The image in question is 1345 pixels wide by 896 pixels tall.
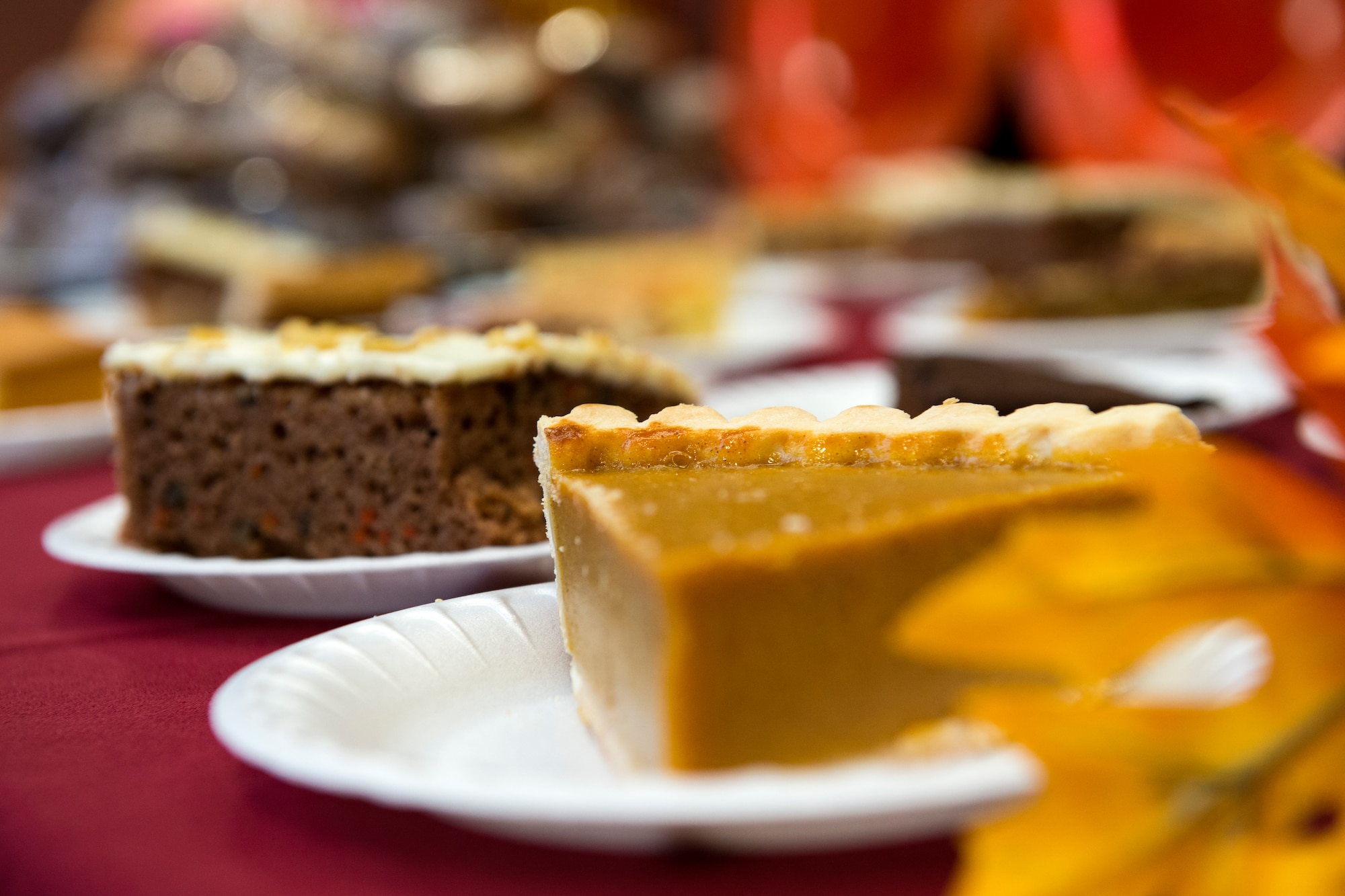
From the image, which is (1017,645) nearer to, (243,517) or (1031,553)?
(1031,553)

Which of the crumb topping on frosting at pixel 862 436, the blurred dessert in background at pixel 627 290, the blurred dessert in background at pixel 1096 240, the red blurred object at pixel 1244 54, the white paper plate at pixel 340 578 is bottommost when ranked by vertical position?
the blurred dessert in background at pixel 1096 240

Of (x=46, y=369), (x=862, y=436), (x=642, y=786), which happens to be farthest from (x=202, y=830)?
(x=46, y=369)

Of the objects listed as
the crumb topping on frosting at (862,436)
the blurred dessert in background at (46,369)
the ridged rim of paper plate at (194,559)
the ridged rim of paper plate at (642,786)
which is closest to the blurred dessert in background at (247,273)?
the blurred dessert in background at (46,369)

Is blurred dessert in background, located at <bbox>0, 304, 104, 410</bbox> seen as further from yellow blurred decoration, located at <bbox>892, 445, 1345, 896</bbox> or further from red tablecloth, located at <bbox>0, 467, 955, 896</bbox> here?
yellow blurred decoration, located at <bbox>892, 445, 1345, 896</bbox>

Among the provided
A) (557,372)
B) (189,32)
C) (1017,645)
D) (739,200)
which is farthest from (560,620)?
(739,200)

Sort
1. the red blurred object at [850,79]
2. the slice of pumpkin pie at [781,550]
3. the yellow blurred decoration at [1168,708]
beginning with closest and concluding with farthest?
the yellow blurred decoration at [1168,708], the slice of pumpkin pie at [781,550], the red blurred object at [850,79]

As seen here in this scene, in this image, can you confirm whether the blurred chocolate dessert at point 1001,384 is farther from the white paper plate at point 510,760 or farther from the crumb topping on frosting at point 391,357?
the white paper plate at point 510,760

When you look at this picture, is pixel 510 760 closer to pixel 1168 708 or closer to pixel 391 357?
pixel 1168 708
